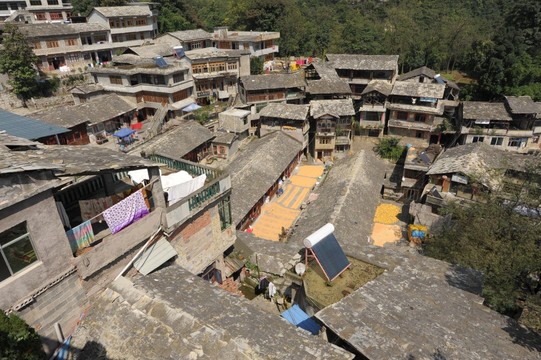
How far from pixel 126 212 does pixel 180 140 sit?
27898 millimetres

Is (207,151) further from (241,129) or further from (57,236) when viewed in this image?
(57,236)

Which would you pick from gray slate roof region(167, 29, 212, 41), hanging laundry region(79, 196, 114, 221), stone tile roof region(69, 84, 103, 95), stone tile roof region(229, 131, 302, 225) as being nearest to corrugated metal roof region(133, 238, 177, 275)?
hanging laundry region(79, 196, 114, 221)

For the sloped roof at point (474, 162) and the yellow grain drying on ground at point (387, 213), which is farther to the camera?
the yellow grain drying on ground at point (387, 213)

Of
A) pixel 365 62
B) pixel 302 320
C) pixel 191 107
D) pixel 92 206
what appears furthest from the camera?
pixel 365 62

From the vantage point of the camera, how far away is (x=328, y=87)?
55.7m

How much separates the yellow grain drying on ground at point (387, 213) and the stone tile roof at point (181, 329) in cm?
2843

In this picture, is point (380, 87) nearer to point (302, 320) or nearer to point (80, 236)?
point (302, 320)

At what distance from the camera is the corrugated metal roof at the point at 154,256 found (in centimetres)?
1433

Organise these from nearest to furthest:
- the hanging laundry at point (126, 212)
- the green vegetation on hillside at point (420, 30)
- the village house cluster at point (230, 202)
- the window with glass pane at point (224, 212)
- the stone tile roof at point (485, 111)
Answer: the village house cluster at point (230, 202), the hanging laundry at point (126, 212), the window with glass pane at point (224, 212), the stone tile roof at point (485, 111), the green vegetation on hillside at point (420, 30)

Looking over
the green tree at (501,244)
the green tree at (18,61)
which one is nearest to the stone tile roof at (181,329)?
the green tree at (501,244)

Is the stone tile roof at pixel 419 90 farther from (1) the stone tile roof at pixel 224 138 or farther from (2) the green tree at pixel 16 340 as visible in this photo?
(2) the green tree at pixel 16 340

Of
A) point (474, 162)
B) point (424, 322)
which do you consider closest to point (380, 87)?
point (474, 162)

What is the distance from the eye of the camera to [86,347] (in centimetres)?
1180

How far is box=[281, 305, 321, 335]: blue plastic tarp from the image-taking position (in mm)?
16266
